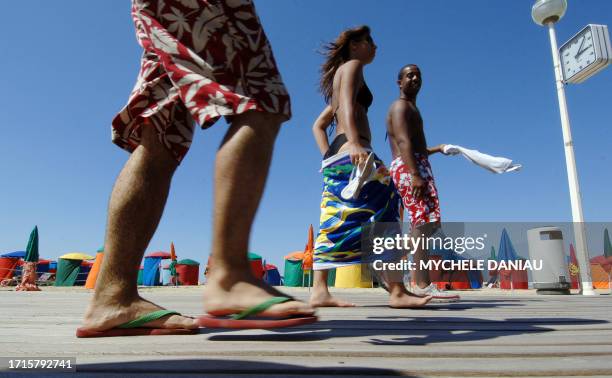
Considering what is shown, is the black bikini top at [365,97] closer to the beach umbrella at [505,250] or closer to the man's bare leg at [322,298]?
the man's bare leg at [322,298]

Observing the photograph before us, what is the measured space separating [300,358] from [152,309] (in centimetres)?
64

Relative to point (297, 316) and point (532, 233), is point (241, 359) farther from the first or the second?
point (532, 233)

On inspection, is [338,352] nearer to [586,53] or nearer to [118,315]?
[118,315]

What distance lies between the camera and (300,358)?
94 cm

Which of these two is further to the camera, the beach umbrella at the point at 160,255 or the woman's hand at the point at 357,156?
the beach umbrella at the point at 160,255

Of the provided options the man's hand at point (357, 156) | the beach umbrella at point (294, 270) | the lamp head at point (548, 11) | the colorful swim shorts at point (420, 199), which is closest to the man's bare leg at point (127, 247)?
the man's hand at point (357, 156)

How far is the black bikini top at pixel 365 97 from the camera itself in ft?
10.1

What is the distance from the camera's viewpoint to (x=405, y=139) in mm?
3805

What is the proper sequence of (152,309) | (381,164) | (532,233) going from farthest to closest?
(532,233) → (381,164) → (152,309)

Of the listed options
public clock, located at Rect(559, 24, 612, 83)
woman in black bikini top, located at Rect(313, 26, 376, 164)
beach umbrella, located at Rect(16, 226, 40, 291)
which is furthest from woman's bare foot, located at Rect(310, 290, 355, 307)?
beach umbrella, located at Rect(16, 226, 40, 291)

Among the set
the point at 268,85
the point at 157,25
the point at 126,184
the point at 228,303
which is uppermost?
the point at 157,25

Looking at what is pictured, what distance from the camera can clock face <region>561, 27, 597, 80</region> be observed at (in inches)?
310

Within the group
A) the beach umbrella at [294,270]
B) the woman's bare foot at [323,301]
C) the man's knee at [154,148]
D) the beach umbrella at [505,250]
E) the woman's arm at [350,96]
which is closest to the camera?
the man's knee at [154,148]

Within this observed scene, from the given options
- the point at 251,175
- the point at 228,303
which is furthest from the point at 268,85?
the point at 228,303
